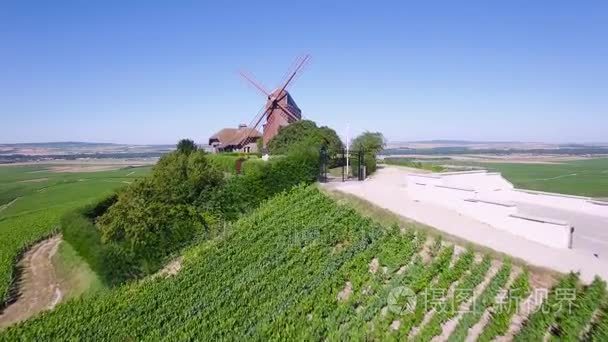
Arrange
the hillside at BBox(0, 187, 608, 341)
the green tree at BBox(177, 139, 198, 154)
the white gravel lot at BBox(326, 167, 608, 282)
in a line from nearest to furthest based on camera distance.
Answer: the hillside at BBox(0, 187, 608, 341)
the white gravel lot at BBox(326, 167, 608, 282)
the green tree at BBox(177, 139, 198, 154)

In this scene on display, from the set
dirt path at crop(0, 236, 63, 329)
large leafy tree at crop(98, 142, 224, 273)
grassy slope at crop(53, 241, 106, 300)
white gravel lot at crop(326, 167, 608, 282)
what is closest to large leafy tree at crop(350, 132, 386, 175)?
white gravel lot at crop(326, 167, 608, 282)

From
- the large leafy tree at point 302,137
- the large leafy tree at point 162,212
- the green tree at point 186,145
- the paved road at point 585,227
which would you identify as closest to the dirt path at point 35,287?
the large leafy tree at point 162,212

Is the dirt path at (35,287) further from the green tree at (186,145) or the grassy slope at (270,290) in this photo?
the green tree at (186,145)

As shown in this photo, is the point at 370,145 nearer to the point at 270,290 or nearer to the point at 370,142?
the point at 370,142

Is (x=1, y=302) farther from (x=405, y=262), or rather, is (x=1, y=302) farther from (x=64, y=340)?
(x=405, y=262)

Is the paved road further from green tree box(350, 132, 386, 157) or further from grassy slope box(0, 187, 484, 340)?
green tree box(350, 132, 386, 157)

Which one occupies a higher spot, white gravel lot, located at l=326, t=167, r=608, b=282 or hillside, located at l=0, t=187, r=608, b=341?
white gravel lot, located at l=326, t=167, r=608, b=282
